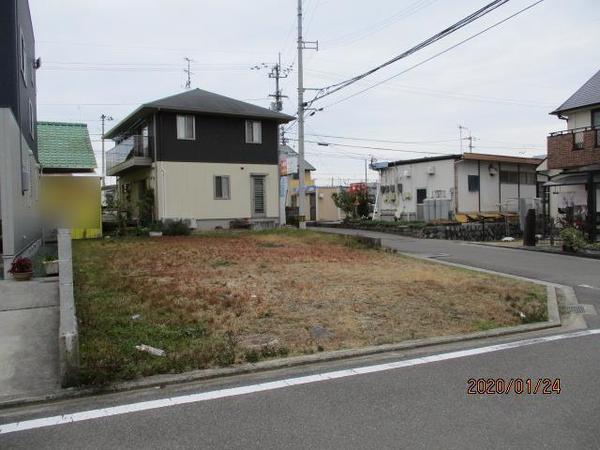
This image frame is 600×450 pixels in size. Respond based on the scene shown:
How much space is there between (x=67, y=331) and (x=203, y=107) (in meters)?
20.7

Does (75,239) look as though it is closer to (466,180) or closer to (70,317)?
(70,317)

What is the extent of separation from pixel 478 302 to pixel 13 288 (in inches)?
307

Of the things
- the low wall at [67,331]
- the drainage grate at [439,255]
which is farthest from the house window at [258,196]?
the low wall at [67,331]

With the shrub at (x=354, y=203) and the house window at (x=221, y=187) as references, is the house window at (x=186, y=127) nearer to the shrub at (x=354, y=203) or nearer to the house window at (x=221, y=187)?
the house window at (x=221, y=187)

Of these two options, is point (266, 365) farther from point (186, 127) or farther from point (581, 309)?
point (186, 127)

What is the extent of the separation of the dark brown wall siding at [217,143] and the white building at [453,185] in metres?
9.22

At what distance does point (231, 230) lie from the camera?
965 inches

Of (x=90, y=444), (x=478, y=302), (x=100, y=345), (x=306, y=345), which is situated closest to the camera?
(x=90, y=444)

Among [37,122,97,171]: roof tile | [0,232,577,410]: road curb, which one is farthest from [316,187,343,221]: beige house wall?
[0,232,577,410]: road curb

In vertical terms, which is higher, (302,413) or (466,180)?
(466,180)

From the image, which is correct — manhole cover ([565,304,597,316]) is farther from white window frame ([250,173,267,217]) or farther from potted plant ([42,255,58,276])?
white window frame ([250,173,267,217])

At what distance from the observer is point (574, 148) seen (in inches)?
848

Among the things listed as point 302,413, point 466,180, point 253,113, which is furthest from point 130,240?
point 466,180
